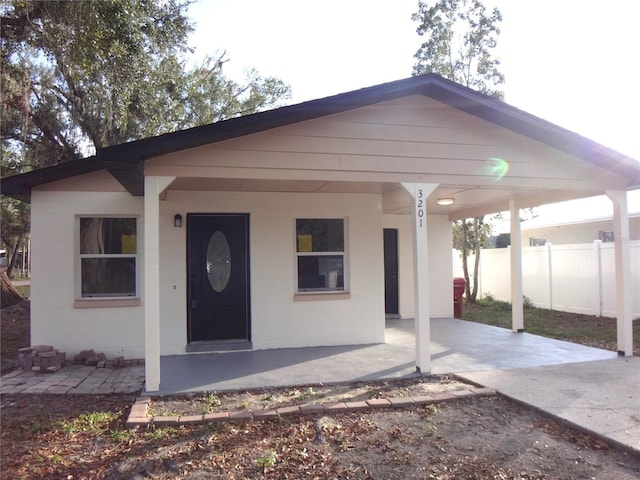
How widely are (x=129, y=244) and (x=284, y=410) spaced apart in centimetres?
439

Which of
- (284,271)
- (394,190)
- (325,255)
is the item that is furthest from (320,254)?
(394,190)

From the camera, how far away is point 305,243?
8.38 meters

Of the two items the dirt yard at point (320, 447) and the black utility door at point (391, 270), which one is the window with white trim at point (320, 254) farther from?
the dirt yard at point (320, 447)

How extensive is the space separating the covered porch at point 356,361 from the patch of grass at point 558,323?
837 millimetres

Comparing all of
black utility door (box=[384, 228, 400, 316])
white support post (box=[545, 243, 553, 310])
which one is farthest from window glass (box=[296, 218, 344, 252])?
white support post (box=[545, 243, 553, 310])

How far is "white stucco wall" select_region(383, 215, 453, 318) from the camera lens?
11516 mm

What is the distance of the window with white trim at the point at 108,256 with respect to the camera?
301 inches

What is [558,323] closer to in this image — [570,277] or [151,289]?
[570,277]

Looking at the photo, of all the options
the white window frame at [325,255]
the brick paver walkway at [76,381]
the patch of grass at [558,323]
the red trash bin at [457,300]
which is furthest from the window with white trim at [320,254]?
the red trash bin at [457,300]

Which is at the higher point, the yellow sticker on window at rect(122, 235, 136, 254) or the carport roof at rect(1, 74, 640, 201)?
the carport roof at rect(1, 74, 640, 201)

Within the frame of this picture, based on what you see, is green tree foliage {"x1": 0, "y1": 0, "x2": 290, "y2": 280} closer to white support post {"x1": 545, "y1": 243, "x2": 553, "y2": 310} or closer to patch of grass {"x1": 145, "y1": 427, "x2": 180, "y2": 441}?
patch of grass {"x1": 145, "y1": 427, "x2": 180, "y2": 441}

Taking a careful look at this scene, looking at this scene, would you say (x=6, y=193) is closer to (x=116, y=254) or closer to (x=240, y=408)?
(x=116, y=254)

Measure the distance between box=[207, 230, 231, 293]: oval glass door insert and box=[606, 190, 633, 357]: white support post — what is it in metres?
6.10

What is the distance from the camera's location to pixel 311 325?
817 centimetres
